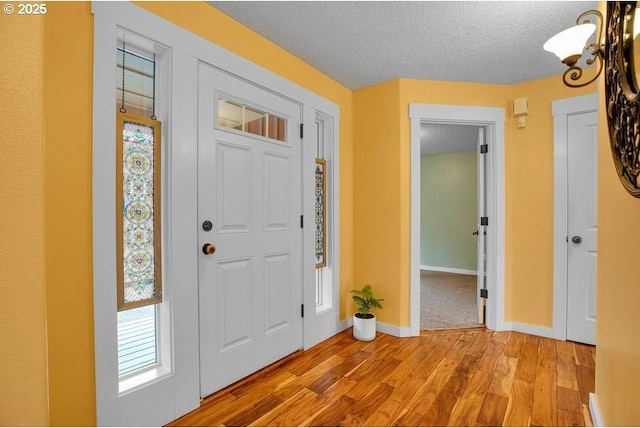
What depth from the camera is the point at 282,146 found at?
86.7 inches

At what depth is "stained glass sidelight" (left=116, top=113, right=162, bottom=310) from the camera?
1.42 metres

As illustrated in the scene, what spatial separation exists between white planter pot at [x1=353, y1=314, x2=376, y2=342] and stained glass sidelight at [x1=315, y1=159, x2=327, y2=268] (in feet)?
1.95

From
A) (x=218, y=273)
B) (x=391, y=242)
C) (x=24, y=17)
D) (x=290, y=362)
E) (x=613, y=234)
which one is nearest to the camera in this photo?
(x=24, y=17)

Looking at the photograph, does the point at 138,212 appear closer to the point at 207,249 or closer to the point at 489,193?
the point at 207,249

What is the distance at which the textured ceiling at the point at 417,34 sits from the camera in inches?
68.6

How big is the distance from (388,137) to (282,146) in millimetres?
1097

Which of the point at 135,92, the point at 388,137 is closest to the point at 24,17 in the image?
the point at 135,92

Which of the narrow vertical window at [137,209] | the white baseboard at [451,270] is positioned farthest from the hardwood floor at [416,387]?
the white baseboard at [451,270]

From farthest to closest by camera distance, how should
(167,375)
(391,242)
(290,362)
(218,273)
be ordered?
(391,242), (290,362), (218,273), (167,375)

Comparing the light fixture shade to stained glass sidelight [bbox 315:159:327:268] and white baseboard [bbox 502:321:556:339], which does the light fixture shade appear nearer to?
stained glass sidelight [bbox 315:159:327:268]

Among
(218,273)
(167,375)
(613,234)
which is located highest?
(613,234)

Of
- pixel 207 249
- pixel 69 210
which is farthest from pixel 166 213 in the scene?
pixel 69 210

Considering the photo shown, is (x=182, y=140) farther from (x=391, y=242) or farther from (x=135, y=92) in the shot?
(x=391, y=242)

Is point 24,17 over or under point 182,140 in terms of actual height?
over
